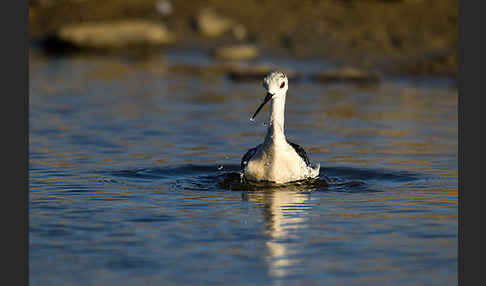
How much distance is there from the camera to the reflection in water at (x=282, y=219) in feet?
27.9

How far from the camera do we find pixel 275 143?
12.4 metres

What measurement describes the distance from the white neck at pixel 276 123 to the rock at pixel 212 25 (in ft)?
56.6

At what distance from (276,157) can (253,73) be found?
11.7 meters

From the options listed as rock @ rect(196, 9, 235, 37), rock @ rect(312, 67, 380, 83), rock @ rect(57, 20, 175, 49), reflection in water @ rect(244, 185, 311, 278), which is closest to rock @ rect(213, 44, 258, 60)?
rock @ rect(196, 9, 235, 37)

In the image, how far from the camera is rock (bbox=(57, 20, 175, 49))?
30.0 meters

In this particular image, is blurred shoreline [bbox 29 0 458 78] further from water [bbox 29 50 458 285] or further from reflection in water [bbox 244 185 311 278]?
reflection in water [bbox 244 185 311 278]

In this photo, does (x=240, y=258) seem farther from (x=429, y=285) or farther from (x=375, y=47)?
(x=375, y=47)

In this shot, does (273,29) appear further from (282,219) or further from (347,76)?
(282,219)

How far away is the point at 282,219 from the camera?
33.4 ft

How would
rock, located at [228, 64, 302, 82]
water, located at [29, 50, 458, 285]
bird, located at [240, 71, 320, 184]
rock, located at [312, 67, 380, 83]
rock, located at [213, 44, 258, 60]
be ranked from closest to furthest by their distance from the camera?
water, located at [29, 50, 458, 285] → bird, located at [240, 71, 320, 184] → rock, located at [312, 67, 380, 83] → rock, located at [228, 64, 302, 82] → rock, located at [213, 44, 258, 60]

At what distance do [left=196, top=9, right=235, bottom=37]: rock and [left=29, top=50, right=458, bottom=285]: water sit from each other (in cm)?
722

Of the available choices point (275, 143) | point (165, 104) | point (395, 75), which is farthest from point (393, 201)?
point (395, 75)

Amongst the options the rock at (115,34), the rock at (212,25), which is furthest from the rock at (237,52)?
the rock at (115,34)

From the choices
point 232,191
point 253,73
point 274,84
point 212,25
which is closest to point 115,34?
point 212,25
